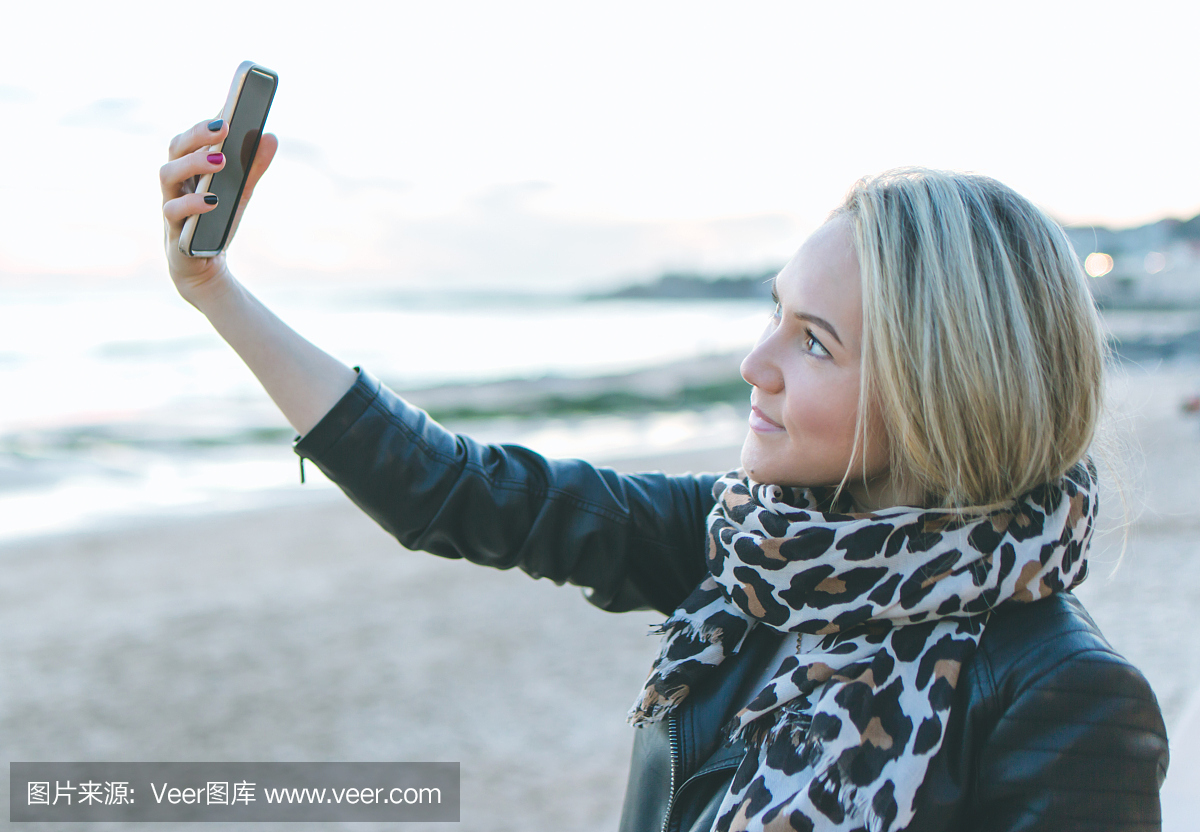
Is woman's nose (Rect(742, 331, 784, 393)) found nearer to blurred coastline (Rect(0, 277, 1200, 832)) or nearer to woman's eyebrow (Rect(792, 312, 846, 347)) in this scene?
woman's eyebrow (Rect(792, 312, 846, 347))

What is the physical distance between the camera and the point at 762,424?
1403 mm

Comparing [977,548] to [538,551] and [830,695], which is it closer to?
[830,695]

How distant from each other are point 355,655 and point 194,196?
3912 millimetres

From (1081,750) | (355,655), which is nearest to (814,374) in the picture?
(1081,750)

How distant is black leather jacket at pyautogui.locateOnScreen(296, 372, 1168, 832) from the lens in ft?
3.51

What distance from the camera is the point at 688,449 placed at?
1334cm

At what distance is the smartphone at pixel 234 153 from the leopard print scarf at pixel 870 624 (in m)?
1.11

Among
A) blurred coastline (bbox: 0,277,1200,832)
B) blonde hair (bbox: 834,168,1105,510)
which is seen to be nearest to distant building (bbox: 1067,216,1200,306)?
blurred coastline (bbox: 0,277,1200,832)

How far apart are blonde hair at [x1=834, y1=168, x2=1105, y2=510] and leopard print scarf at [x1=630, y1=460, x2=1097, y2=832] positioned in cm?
8

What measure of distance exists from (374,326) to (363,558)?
2927 centimetres

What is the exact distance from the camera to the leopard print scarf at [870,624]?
1.18 m

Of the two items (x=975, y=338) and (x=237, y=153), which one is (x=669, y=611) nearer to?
(x=975, y=338)

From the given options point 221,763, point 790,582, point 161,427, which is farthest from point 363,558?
point 161,427

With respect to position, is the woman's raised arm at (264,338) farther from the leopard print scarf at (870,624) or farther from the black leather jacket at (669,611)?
the leopard print scarf at (870,624)
